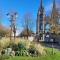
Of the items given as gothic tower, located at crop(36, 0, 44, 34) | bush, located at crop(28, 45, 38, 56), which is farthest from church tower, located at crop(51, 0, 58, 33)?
bush, located at crop(28, 45, 38, 56)

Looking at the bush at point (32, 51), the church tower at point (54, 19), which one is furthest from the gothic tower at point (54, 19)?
the bush at point (32, 51)

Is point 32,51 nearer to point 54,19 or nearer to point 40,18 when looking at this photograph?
point 40,18

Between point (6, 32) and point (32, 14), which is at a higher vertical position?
point (32, 14)

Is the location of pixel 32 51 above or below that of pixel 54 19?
below

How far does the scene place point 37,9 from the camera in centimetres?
922

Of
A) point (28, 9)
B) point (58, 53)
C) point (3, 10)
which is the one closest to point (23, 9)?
point (28, 9)

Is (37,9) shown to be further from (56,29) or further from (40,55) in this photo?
(40,55)

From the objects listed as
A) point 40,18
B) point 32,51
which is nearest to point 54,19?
point 40,18

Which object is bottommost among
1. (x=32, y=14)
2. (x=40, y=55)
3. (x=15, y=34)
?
(x=40, y=55)

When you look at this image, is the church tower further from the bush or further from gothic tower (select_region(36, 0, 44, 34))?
the bush

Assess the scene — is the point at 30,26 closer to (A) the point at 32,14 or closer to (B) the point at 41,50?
(A) the point at 32,14

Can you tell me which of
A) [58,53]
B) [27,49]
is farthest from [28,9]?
[58,53]

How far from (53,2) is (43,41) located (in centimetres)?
162

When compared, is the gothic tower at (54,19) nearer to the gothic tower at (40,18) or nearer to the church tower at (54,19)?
the church tower at (54,19)
